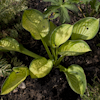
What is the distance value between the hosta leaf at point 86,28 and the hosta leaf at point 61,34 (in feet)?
0.29

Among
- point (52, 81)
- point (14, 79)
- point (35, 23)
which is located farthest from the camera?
point (52, 81)

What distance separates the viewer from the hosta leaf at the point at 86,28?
2.88ft

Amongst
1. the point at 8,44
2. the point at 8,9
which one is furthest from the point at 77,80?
the point at 8,9

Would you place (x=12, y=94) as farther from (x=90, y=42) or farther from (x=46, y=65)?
(x=90, y=42)

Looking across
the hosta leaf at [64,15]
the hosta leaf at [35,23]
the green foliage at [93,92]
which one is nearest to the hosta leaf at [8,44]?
the hosta leaf at [35,23]

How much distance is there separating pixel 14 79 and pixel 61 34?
0.52m

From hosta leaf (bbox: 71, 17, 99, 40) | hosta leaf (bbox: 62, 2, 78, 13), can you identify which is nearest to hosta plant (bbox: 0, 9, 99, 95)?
hosta leaf (bbox: 71, 17, 99, 40)

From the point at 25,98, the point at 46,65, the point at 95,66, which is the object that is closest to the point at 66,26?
the point at 46,65

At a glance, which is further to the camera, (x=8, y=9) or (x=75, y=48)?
(x=8, y=9)

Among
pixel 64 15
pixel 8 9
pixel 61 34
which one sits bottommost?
pixel 61 34

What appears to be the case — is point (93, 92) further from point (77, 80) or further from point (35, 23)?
point (35, 23)

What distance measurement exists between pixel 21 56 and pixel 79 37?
0.63 m

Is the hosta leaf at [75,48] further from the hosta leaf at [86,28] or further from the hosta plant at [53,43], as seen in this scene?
the hosta leaf at [86,28]

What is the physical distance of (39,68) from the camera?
862 millimetres
